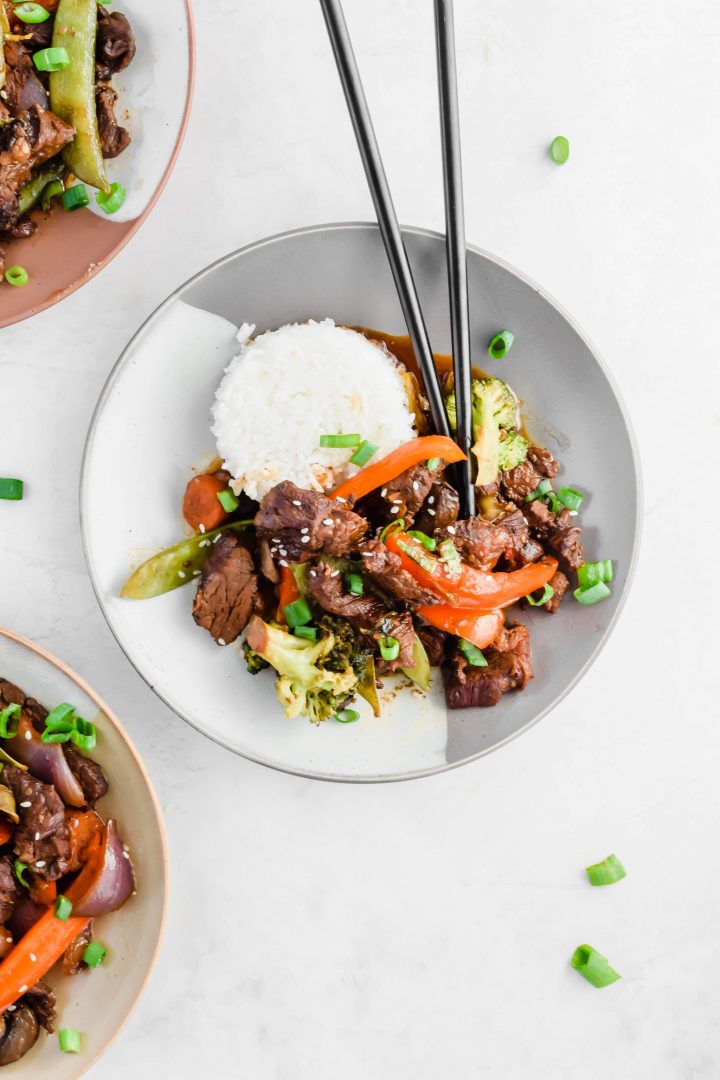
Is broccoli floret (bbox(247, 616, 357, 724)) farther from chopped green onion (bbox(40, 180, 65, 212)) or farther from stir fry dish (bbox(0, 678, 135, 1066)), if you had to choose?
chopped green onion (bbox(40, 180, 65, 212))

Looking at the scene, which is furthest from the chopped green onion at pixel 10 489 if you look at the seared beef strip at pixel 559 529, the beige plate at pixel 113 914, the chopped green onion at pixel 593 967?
the chopped green onion at pixel 593 967

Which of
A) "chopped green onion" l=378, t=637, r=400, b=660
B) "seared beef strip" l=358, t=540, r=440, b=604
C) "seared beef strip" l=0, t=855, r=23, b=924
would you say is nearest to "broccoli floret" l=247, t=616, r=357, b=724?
"chopped green onion" l=378, t=637, r=400, b=660

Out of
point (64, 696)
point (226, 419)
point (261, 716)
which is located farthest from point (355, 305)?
point (64, 696)

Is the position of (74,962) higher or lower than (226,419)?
lower

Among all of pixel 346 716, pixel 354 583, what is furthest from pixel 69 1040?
pixel 354 583

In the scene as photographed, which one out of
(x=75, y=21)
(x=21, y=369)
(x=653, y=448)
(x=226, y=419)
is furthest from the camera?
(x=653, y=448)

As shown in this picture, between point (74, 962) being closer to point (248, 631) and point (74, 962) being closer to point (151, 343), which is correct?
Answer: point (248, 631)

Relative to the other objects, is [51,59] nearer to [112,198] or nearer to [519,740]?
[112,198]

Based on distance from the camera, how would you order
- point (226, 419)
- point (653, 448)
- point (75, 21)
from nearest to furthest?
point (75, 21)
point (226, 419)
point (653, 448)
